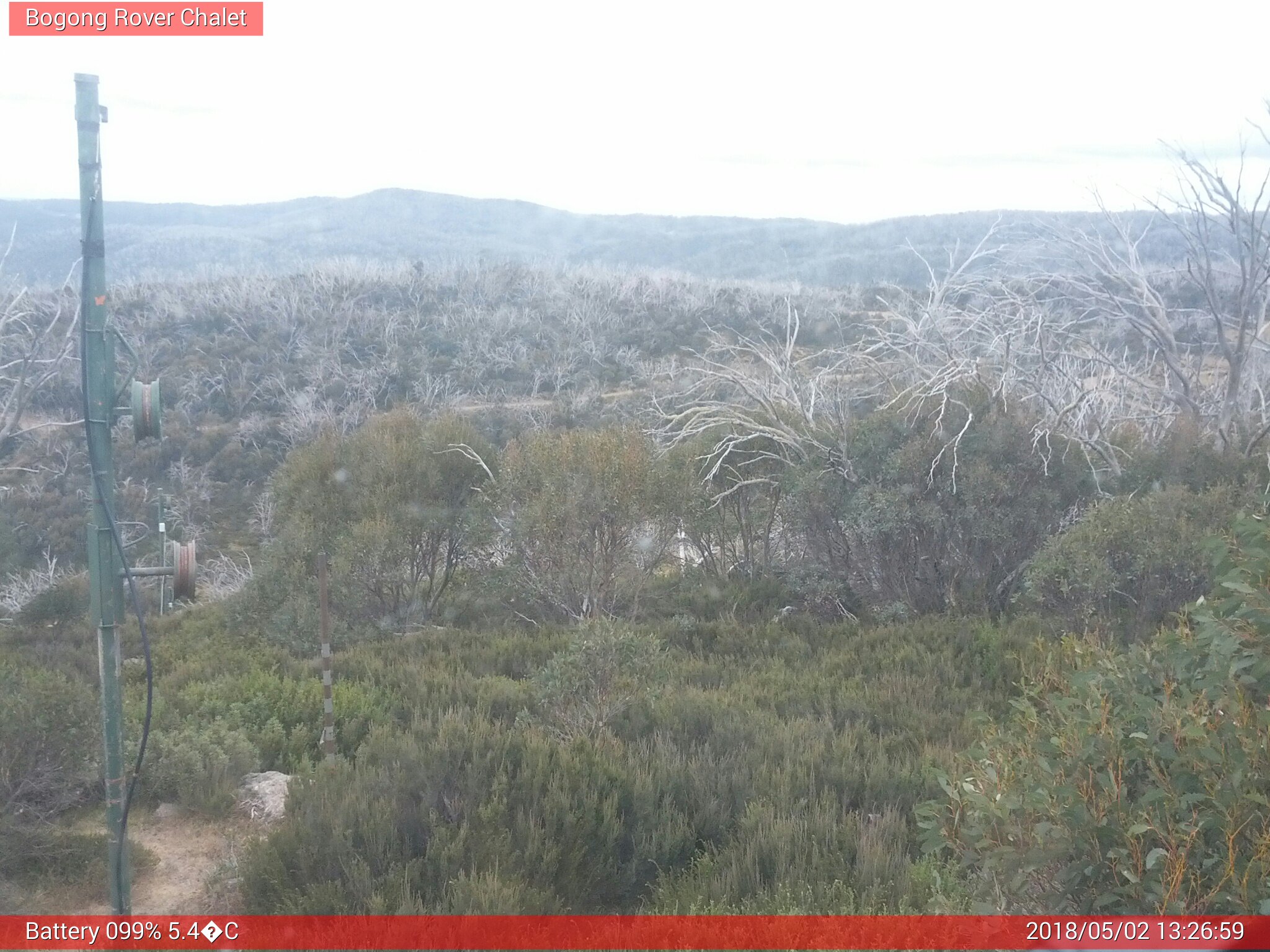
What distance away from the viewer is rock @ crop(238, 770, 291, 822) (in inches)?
→ 241

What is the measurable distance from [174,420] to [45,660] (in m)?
20.4

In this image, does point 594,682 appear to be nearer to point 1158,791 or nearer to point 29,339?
point 1158,791

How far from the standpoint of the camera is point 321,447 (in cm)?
1390

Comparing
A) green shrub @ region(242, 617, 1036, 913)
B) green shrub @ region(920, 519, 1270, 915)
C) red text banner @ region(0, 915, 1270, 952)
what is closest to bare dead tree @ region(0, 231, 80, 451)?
green shrub @ region(242, 617, 1036, 913)

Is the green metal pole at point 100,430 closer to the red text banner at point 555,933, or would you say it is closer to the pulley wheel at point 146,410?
the pulley wheel at point 146,410

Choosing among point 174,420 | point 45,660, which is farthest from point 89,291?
point 174,420

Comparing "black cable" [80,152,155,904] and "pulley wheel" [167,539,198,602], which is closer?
"black cable" [80,152,155,904]

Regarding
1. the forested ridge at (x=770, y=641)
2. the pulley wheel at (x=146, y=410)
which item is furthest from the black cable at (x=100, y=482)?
the forested ridge at (x=770, y=641)

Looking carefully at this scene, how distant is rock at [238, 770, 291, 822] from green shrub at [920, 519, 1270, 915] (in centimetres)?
440

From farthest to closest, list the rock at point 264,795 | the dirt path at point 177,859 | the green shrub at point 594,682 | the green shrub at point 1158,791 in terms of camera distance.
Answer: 1. the green shrub at point 594,682
2. the rock at point 264,795
3. the dirt path at point 177,859
4. the green shrub at point 1158,791

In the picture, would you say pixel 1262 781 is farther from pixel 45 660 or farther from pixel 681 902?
pixel 45 660

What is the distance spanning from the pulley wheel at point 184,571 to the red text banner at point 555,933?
4.63ft

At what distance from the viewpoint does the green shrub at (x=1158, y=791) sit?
262 centimetres

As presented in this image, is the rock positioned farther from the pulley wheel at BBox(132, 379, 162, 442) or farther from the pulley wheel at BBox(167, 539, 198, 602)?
the pulley wheel at BBox(132, 379, 162, 442)
